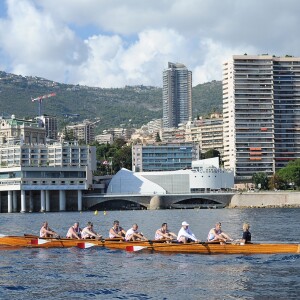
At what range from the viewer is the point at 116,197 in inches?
7530

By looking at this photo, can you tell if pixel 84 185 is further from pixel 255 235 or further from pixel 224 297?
pixel 224 297

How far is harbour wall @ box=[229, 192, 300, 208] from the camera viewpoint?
590ft

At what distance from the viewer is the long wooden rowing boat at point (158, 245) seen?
46.8 metres

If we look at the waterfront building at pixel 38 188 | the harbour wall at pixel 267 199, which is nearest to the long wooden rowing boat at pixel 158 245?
the harbour wall at pixel 267 199

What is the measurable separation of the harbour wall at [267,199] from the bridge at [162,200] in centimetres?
489

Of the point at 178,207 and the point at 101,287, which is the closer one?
the point at 101,287

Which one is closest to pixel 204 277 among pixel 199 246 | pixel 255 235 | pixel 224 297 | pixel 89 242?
pixel 224 297

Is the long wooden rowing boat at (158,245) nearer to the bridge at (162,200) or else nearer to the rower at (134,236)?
the rower at (134,236)

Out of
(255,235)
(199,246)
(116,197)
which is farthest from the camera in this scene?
(116,197)

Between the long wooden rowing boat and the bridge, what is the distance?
132154 millimetres

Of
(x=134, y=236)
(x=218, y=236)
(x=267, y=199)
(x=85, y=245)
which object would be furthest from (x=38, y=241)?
(x=267, y=199)

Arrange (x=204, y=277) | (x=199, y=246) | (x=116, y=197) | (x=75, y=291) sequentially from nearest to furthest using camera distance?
1. (x=75, y=291)
2. (x=204, y=277)
3. (x=199, y=246)
4. (x=116, y=197)

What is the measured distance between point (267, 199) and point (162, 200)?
2690cm

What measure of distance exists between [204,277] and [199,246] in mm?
8708
